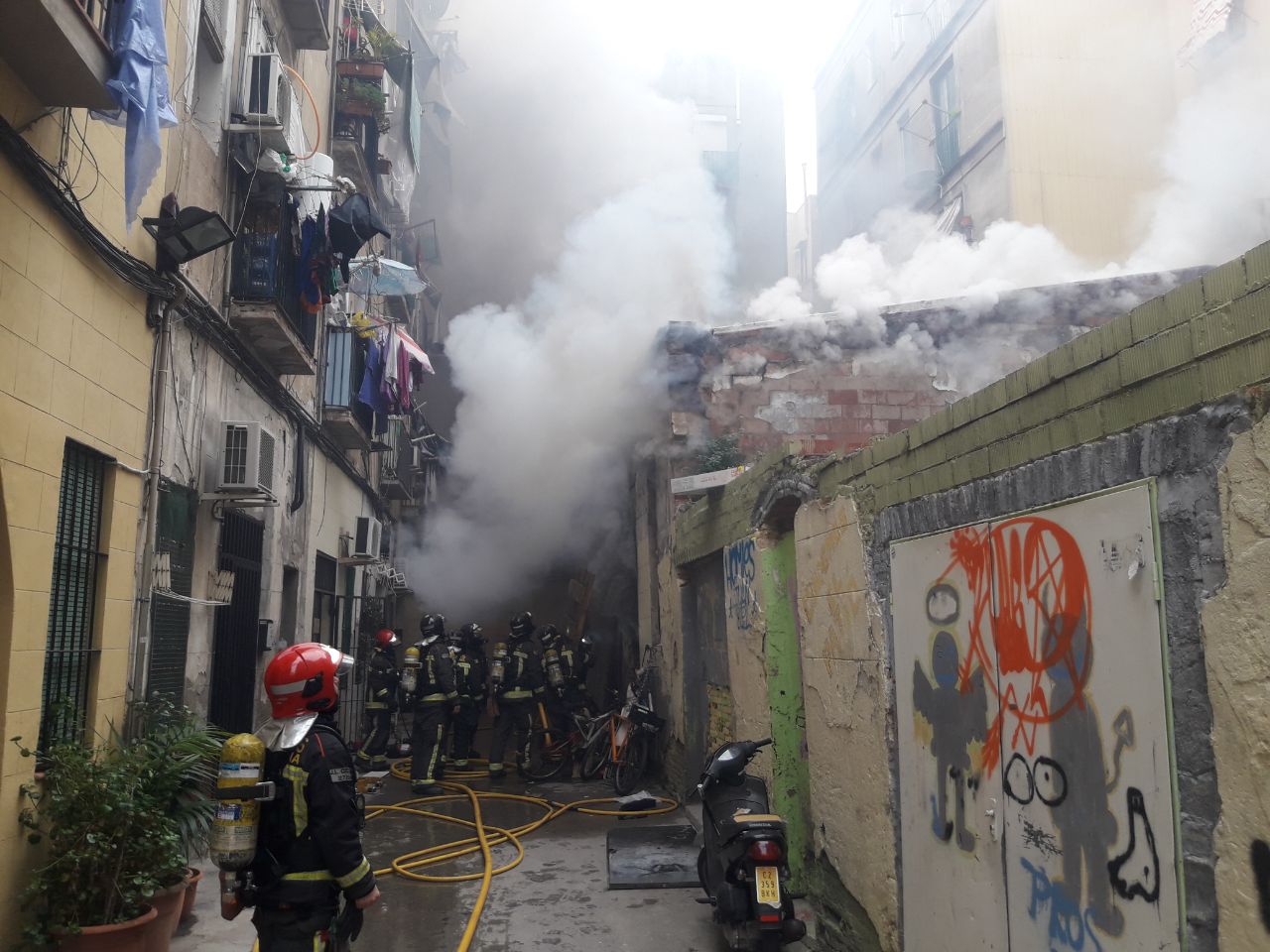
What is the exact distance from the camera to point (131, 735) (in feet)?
19.1

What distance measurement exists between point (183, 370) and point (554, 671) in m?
6.41

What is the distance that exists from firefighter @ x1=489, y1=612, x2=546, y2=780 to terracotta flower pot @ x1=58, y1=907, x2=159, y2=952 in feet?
21.5

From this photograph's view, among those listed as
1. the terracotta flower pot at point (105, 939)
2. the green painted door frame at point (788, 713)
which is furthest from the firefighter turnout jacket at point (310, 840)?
the green painted door frame at point (788, 713)

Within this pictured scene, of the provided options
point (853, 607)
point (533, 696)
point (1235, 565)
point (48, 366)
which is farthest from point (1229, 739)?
point (533, 696)

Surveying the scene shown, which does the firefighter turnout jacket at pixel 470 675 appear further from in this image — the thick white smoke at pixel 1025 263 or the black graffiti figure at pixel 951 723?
the black graffiti figure at pixel 951 723

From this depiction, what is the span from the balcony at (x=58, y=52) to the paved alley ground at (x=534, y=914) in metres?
4.33

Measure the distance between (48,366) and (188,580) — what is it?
8.07ft

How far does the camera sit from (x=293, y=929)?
3672mm

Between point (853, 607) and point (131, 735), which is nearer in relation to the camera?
point (853, 607)

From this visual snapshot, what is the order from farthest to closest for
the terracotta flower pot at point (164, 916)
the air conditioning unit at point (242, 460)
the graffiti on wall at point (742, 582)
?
the air conditioning unit at point (242, 460) → the graffiti on wall at point (742, 582) → the terracotta flower pot at point (164, 916)

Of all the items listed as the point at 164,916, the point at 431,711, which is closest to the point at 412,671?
the point at 431,711

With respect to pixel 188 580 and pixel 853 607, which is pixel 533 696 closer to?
pixel 188 580

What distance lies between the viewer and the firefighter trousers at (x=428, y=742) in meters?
10.0

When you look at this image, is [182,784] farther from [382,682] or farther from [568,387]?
[568,387]
